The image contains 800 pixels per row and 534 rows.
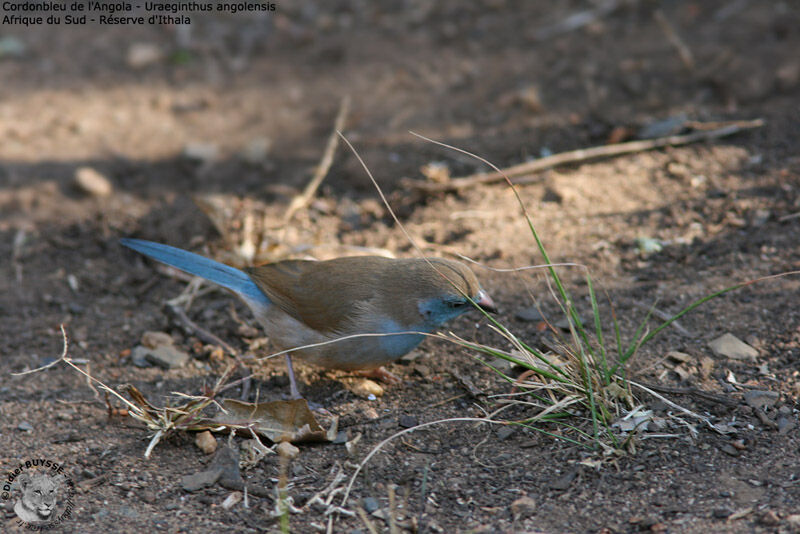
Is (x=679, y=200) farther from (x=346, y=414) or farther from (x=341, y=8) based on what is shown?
(x=341, y=8)

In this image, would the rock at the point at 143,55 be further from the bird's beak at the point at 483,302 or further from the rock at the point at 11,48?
the bird's beak at the point at 483,302

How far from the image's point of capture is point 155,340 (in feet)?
14.5

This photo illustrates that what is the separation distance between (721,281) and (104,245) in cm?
396

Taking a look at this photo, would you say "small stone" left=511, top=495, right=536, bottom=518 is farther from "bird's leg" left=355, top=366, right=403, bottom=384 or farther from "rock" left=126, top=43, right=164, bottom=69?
"rock" left=126, top=43, right=164, bottom=69

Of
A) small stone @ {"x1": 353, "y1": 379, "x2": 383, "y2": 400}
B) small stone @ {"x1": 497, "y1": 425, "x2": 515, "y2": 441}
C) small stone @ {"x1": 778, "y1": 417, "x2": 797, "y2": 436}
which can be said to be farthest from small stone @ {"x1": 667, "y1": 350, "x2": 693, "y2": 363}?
small stone @ {"x1": 353, "y1": 379, "x2": 383, "y2": 400}

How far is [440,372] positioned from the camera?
164 inches

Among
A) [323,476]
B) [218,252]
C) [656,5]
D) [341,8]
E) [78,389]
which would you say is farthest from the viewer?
[341,8]

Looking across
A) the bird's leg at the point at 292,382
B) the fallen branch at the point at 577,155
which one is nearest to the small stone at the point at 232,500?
the bird's leg at the point at 292,382

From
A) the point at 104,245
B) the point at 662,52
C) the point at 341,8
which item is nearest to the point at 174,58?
the point at 341,8

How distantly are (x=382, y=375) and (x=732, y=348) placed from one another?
180 cm

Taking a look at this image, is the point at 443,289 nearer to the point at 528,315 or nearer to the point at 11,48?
the point at 528,315

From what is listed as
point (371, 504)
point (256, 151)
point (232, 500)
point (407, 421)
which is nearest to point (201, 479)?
point (232, 500)

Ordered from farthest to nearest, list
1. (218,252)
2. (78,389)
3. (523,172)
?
(523,172) < (218,252) < (78,389)

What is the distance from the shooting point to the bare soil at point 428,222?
10.6 feet
